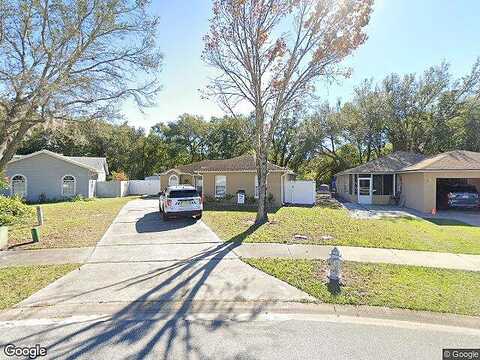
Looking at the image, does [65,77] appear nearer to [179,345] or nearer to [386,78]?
[179,345]

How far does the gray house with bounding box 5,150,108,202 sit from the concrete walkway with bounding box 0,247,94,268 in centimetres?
2175

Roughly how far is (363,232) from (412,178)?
37.8 feet

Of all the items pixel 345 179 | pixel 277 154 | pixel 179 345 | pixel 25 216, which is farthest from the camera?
pixel 277 154

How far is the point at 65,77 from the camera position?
1339cm

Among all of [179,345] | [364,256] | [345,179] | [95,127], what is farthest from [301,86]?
[345,179]

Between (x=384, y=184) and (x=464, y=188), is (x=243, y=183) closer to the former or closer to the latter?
(x=384, y=184)

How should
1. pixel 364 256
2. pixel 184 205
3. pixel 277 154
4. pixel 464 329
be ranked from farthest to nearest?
pixel 277 154 → pixel 184 205 → pixel 364 256 → pixel 464 329

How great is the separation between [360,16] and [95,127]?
43.6 ft

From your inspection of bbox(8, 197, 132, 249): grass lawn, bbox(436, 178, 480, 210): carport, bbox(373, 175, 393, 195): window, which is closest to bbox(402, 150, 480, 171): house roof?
bbox(436, 178, 480, 210): carport

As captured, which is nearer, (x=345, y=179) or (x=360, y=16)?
(x=360, y=16)

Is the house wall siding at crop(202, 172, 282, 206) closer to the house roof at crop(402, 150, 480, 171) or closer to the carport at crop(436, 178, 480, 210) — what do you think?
the house roof at crop(402, 150, 480, 171)

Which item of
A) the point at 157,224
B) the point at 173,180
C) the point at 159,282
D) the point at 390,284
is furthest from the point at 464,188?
the point at 173,180

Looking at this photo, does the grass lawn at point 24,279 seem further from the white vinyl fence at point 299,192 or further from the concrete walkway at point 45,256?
the white vinyl fence at point 299,192

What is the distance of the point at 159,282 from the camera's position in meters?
6.77
